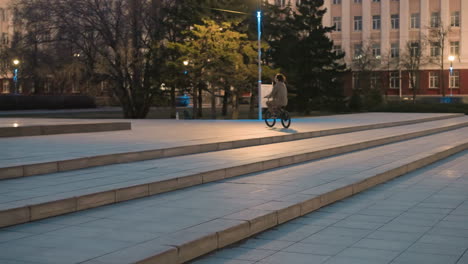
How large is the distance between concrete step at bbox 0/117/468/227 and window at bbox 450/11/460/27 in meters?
59.1

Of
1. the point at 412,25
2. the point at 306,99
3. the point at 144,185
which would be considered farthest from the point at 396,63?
the point at 144,185

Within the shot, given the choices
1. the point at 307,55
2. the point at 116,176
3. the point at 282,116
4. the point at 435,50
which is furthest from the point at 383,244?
the point at 435,50

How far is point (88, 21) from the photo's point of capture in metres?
33.8

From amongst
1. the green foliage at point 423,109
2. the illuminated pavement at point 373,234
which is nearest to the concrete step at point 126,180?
the illuminated pavement at point 373,234

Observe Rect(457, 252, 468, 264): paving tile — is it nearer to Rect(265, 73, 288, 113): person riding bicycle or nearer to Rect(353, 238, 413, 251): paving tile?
Rect(353, 238, 413, 251): paving tile

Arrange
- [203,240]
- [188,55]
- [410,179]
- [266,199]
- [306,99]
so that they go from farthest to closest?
[306,99] < [188,55] < [410,179] < [266,199] < [203,240]

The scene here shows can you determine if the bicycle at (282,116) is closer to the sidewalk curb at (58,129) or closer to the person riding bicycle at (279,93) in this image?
the person riding bicycle at (279,93)

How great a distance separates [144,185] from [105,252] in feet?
10.4

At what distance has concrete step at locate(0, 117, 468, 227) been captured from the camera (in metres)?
7.25

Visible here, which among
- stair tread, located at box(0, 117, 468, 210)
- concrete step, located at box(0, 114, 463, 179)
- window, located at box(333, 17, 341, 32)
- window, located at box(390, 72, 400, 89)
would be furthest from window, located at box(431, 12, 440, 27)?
stair tread, located at box(0, 117, 468, 210)

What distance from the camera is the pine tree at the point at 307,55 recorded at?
40594mm

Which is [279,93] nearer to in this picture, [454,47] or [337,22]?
[454,47]

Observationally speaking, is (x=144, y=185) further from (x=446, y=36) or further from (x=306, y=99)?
(x=446, y=36)

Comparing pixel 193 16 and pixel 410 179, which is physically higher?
pixel 193 16
